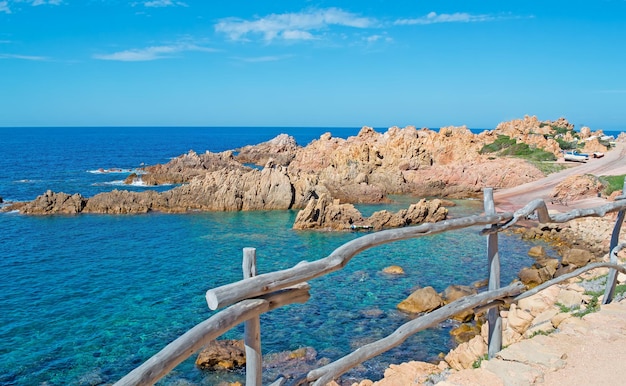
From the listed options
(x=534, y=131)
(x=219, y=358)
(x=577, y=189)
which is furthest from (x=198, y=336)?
(x=534, y=131)

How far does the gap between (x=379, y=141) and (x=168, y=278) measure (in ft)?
137

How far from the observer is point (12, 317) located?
53.4 feet

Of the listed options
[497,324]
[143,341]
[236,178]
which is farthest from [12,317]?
[236,178]

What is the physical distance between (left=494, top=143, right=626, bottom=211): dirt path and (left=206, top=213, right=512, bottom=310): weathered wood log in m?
28.6

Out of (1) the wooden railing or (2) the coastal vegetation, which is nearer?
(1) the wooden railing

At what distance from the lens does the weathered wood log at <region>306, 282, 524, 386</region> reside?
4.80m

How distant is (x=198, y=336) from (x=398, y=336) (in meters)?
2.88

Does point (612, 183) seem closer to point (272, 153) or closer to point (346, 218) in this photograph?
point (346, 218)

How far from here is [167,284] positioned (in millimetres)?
19578

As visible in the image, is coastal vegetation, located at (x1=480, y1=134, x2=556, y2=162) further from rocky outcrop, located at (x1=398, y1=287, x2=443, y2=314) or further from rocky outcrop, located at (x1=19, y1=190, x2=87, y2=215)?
rocky outcrop, located at (x1=19, y1=190, x2=87, y2=215)

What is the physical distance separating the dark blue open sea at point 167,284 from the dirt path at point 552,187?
460 cm

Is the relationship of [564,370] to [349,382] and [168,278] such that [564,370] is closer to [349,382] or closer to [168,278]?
[349,382]

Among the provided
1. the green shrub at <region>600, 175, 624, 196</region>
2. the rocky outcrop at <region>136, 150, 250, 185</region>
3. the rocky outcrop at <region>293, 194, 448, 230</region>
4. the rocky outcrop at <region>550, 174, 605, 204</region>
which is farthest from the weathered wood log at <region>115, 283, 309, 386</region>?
the rocky outcrop at <region>136, 150, 250, 185</region>

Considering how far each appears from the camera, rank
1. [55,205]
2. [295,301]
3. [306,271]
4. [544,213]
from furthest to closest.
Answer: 1. [55,205]
2. [544,213]
3. [295,301]
4. [306,271]
